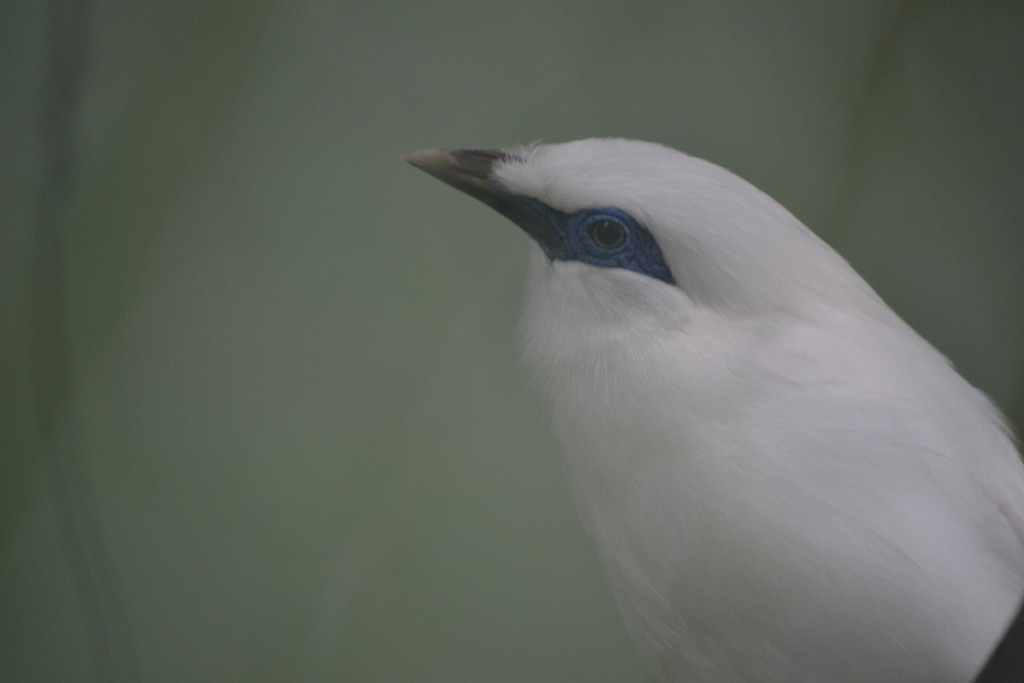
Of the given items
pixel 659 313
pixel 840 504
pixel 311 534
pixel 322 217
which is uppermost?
pixel 322 217

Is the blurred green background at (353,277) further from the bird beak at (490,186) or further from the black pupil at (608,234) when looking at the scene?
the black pupil at (608,234)

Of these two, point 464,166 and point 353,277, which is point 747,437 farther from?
point 353,277

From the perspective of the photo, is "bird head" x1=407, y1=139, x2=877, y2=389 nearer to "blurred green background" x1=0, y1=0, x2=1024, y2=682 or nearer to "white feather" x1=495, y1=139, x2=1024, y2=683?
"white feather" x1=495, y1=139, x2=1024, y2=683

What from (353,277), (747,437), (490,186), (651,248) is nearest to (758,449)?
(747,437)

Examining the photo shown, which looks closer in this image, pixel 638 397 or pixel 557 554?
pixel 638 397

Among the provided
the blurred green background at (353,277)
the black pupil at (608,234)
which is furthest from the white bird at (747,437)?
the blurred green background at (353,277)

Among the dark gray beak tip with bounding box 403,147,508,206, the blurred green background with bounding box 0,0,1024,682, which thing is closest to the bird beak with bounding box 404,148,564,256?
the dark gray beak tip with bounding box 403,147,508,206

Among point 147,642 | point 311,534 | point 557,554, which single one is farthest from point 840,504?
point 147,642

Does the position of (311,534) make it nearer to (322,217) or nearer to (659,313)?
(322,217)
